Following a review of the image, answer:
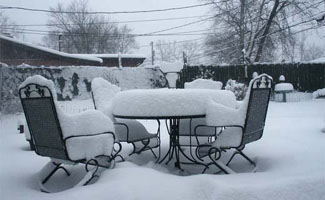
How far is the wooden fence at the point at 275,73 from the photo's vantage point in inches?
412

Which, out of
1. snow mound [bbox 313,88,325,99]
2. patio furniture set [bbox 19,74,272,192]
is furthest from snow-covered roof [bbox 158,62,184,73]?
snow mound [bbox 313,88,325,99]

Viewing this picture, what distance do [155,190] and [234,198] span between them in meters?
0.39

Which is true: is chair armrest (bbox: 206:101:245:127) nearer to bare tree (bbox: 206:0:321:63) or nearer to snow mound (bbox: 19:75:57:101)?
snow mound (bbox: 19:75:57:101)

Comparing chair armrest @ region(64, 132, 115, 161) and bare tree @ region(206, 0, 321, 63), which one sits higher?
bare tree @ region(206, 0, 321, 63)

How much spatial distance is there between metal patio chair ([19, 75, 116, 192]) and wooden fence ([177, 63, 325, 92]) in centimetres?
899

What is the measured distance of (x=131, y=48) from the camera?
20953 mm

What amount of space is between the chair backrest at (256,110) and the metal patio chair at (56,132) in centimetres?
95

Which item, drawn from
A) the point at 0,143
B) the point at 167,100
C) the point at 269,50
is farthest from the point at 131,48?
the point at 167,100

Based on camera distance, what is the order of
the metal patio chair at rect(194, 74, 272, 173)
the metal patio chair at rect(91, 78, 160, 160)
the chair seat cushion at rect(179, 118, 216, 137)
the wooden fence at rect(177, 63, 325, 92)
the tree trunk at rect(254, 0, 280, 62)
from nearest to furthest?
the metal patio chair at rect(194, 74, 272, 173), the metal patio chair at rect(91, 78, 160, 160), the chair seat cushion at rect(179, 118, 216, 137), the wooden fence at rect(177, 63, 325, 92), the tree trunk at rect(254, 0, 280, 62)

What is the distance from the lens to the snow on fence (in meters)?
7.25

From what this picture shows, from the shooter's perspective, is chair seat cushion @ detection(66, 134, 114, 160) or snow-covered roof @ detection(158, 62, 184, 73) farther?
snow-covered roof @ detection(158, 62, 184, 73)

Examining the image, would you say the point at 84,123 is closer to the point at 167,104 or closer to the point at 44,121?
the point at 44,121

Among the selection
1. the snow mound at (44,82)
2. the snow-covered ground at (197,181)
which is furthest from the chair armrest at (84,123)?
the snow-covered ground at (197,181)

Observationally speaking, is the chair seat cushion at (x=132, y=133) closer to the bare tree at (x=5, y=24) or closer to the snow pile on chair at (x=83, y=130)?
the snow pile on chair at (x=83, y=130)
